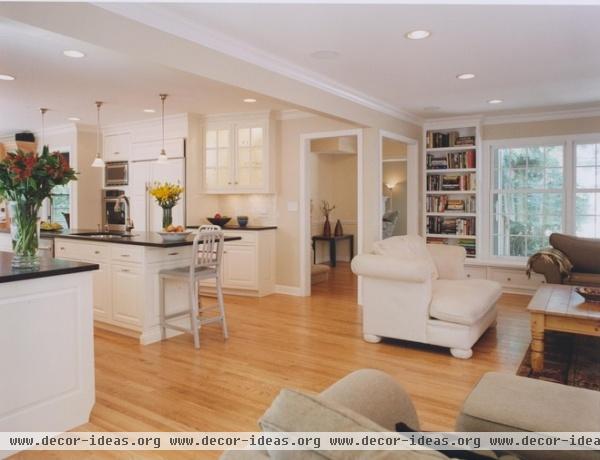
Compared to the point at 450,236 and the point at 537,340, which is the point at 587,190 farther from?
the point at 537,340

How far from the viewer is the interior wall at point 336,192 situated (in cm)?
920

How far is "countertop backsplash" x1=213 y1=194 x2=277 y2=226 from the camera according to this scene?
6.50 m

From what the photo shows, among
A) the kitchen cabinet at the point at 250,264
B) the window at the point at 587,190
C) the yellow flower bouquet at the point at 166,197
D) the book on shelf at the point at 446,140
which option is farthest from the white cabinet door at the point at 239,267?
the window at the point at 587,190

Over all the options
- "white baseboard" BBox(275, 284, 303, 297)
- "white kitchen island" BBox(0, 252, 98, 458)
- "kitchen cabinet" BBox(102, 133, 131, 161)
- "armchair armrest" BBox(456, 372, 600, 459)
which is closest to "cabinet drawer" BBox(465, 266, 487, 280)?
"white baseboard" BBox(275, 284, 303, 297)

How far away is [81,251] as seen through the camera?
184 inches

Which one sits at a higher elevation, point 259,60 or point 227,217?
point 259,60

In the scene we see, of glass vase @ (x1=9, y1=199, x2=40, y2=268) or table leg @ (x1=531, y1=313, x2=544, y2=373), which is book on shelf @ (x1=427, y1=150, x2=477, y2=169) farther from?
glass vase @ (x1=9, y1=199, x2=40, y2=268)

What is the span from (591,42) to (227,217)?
4.85 metres

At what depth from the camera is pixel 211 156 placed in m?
6.68

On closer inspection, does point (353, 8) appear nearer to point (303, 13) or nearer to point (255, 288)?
point (303, 13)

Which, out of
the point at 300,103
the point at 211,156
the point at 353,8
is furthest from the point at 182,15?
the point at 211,156

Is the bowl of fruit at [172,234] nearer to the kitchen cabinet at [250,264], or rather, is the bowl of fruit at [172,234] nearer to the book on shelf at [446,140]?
the kitchen cabinet at [250,264]

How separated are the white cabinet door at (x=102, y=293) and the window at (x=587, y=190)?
A: 232 inches

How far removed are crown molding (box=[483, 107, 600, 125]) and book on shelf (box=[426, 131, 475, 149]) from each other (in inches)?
14.5
